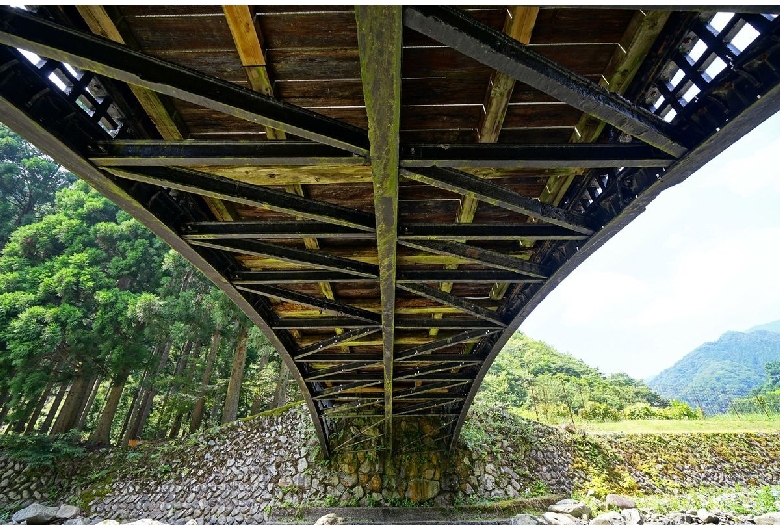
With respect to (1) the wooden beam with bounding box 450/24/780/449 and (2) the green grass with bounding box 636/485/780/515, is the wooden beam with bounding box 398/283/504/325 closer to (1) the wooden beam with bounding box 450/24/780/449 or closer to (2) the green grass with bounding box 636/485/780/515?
(1) the wooden beam with bounding box 450/24/780/449

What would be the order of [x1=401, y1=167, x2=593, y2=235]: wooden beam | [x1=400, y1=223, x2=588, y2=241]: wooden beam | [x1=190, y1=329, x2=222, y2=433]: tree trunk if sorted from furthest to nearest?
[x1=190, y1=329, x2=222, y2=433]: tree trunk → [x1=400, y1=223, x2=588, y2=241]: wooden beam → [x1=401, y1=167, x2=593, y2=235]: wooden beam

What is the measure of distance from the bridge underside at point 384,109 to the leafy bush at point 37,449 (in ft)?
50.6

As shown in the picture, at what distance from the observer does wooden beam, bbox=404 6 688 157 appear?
1.96 metres

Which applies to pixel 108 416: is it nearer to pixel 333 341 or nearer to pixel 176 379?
pixel 176 379

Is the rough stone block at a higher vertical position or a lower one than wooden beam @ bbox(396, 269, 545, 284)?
lower

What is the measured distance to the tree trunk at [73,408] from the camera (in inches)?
629

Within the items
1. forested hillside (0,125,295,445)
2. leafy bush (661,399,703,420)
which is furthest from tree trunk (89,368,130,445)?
leafy bush (661,399,703,420)

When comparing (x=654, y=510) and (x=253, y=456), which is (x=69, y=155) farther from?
(x=654, y=510)

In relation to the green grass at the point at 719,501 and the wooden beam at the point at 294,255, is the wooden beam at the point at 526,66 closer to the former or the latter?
the wooden beam at the point at 294,255

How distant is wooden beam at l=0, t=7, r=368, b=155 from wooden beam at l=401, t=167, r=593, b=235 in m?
0.62

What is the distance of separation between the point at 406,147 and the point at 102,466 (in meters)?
18.1

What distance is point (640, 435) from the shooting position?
699 inches

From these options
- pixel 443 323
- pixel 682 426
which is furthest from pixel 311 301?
pixel 682 426

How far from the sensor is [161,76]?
2.37 metres
